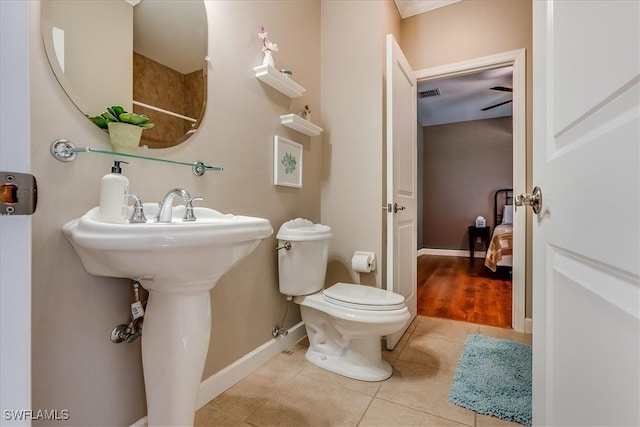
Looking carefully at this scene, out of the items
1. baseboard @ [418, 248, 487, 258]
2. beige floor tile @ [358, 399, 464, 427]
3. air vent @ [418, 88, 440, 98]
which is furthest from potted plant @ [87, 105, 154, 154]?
baseboard @ [418, 248, 487, 258]

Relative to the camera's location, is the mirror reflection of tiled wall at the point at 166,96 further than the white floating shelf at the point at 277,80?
No

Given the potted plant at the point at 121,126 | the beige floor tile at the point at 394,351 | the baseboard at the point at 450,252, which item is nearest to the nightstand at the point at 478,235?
the baseboard at the point at 450,252

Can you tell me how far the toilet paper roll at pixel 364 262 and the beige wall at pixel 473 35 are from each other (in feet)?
3.92

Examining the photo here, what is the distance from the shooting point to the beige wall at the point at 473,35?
2217mm

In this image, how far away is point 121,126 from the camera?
1013 mm

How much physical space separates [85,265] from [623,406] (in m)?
1.27

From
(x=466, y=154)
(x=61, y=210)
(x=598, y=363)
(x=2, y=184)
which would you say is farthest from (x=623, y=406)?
(x=466, y=154)

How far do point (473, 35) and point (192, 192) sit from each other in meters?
2.47

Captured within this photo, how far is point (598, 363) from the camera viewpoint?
0.49 m

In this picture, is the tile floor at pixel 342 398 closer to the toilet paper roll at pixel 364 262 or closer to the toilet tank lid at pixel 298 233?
the toilet paper roll at pixel 364 262

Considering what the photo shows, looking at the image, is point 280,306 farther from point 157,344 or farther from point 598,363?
point 598,363

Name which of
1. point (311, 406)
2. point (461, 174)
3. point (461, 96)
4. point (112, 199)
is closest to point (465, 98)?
point (461, 96)

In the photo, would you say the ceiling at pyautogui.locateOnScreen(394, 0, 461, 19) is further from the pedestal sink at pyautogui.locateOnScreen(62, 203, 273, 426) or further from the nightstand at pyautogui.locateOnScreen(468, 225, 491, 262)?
the nightstand at pyautogui.locateOnScreen(468, 225, 491, 262)

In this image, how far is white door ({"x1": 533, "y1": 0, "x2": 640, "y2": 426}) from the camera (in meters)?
0.41
